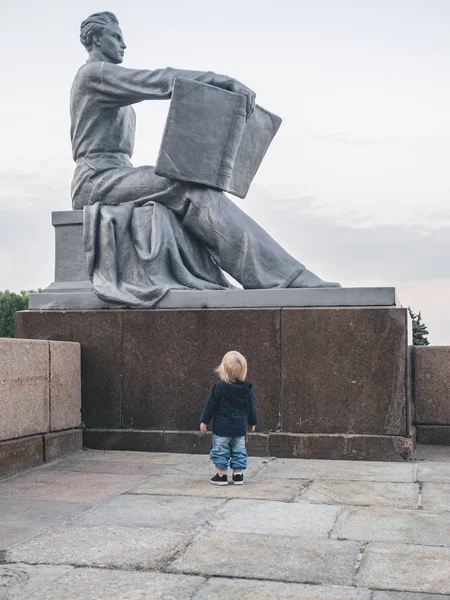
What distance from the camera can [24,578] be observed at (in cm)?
337

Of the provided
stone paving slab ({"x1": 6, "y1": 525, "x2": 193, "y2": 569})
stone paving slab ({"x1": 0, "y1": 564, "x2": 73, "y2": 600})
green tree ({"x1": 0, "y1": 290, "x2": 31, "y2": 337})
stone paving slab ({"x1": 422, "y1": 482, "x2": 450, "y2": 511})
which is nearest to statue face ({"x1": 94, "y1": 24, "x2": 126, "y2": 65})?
stone paving slab ({"x1": 422, "y1": 482, "x2": 450, "y2": 511})

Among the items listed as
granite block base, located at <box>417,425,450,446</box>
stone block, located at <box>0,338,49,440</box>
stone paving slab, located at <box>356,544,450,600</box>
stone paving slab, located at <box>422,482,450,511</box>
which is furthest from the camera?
granite block base, located at <box>417,425,450,446</box>

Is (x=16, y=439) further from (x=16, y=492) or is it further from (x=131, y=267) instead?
(x=131, y=267)

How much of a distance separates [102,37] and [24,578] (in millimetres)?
5985

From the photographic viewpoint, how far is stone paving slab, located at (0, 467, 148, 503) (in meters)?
5.09

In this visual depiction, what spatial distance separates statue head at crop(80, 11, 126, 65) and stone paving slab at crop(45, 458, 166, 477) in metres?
4.00

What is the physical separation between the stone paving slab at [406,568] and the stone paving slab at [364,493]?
1.07 metres

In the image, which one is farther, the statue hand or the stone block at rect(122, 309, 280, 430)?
the statue hand

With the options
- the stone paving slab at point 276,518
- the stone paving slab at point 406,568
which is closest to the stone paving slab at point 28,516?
the stone paving slab at point 276,518

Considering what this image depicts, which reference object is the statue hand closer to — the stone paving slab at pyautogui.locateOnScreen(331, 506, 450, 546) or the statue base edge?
the statue base edge

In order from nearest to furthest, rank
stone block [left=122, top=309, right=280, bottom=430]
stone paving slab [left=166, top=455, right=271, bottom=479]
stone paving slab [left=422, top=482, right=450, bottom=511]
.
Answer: stone paving slab [left=422, top=482, right=450, bottom=511], stone paving slab [left=166, top=455, right=271, bottom=479], stone block [left=122, top=309, right=280, bottom=430]

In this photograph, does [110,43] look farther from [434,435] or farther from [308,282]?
[434,435]

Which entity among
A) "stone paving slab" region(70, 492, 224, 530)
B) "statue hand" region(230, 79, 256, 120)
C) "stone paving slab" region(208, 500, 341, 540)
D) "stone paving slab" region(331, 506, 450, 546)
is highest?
"statue hand" region(230, 79, 256, 120)

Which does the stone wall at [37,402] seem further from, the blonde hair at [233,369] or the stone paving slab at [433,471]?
the stone paving slab at [433,471]
